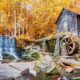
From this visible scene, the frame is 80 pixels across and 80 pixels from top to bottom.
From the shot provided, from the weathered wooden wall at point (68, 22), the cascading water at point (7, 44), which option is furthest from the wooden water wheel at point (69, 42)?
the cascading water at point (7, 44)

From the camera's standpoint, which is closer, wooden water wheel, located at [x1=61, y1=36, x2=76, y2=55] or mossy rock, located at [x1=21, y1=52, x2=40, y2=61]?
mossy rock, located at [x1=21, y1=52, x2=40, y2=61]

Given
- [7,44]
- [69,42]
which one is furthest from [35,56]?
[69,42]

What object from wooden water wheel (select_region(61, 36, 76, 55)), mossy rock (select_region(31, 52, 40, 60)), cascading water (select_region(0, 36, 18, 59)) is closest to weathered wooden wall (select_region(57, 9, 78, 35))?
wooden water wheel (select_region(61, 36, 76, 55))

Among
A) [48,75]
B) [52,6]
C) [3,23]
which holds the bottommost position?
[48,75]

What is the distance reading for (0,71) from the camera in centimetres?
195

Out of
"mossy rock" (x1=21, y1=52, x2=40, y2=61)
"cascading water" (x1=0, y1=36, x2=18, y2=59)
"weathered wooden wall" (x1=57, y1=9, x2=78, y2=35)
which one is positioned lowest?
"mossy rock" (x1=21, y1=52, x2=40, y2=61)

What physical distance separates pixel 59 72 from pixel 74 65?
27cm

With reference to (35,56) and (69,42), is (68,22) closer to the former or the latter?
(69,42)

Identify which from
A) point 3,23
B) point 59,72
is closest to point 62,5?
point 3,23

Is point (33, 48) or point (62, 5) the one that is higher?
point (62, 5)

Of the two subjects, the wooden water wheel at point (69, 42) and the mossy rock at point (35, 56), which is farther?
the wooden water wheel at point (69, 42)

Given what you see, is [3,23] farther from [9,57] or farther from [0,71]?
[0,71]

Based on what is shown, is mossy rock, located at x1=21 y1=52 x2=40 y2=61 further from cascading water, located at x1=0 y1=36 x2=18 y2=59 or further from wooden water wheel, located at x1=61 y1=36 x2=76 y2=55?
wooden water wheel, located at x1=61 y1=36 x2=76 y2=55

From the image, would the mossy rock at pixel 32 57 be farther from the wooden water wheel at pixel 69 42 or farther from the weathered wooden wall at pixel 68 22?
the weathered wooden wall at pixel 68 22
